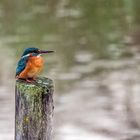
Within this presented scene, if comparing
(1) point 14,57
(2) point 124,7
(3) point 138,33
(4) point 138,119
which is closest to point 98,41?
(3) point 138,33

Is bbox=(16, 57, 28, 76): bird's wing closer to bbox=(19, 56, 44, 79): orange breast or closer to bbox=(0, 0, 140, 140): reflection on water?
bbox=(19, 56, 44, 79): orange breast

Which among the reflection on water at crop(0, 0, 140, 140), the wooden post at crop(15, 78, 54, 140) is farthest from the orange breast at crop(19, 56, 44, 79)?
the reflection on water at crop(0, 0, 140, 140)

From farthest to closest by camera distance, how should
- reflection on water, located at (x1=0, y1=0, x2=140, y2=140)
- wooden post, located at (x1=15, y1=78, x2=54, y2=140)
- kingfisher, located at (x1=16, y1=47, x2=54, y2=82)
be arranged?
reflection on water, located at (x1=0, y1=0, x2=140, y2=140), kingfisher, located at (x1=16, y1=47, x2=54, y2=82), wooden post, located at (x1=15, y1=78, x2=54, y2=140)

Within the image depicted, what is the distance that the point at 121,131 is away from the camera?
7.06m

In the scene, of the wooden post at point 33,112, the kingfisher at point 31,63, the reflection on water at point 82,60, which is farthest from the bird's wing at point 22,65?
the reflection on water at point 82,60

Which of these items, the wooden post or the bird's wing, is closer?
the wooden post

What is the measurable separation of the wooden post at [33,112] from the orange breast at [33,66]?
0.36 meters

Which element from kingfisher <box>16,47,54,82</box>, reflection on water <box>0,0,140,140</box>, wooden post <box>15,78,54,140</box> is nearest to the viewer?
wooden post <box>15,78,54,140</box>

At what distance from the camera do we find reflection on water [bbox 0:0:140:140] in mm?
7340

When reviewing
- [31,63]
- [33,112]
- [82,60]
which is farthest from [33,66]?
[82,60]

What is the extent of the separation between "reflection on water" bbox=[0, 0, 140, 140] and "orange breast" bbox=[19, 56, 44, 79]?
12.4 feet

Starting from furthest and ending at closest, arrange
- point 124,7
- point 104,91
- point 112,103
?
point 124,7 < point 104,91 < point 112,103

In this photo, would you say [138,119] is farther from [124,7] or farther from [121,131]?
[124,7]

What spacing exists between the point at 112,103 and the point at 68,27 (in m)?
4.44
